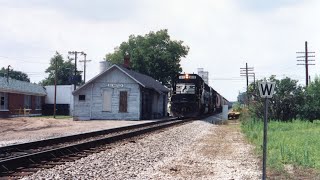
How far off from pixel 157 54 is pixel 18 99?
98.2ft

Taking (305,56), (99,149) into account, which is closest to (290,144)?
(99,149)

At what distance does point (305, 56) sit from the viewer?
2083 inches

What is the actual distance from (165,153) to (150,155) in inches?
32.3

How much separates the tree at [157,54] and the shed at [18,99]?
795 inches

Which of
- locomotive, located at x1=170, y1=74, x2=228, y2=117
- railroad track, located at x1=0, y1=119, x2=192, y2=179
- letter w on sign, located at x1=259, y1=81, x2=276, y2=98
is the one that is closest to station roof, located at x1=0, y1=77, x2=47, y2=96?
locomotive, located at x1=170, y1=74, x2=228, y2=117

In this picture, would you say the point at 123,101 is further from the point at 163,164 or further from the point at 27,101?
the point at 163,164

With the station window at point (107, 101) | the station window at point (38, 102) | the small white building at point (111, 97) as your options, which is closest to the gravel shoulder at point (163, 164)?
the small white building at point (111, 97)

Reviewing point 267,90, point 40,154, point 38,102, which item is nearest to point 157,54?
point 38,102

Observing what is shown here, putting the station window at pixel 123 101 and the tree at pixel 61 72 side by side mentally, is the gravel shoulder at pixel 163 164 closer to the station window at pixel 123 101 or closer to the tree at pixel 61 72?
the station window at pixel 123 101

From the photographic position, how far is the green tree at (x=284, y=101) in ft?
109

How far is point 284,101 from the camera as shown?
109 feet

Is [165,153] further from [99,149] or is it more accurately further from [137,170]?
[137,170]

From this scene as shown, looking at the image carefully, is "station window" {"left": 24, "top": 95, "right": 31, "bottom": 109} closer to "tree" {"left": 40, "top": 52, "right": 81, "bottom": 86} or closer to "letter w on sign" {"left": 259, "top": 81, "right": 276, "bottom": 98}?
"letter w on sign" {"left": 259, "top": 81, "right": 276, "bottom": 98}

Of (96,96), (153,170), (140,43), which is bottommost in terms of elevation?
(153,170)
